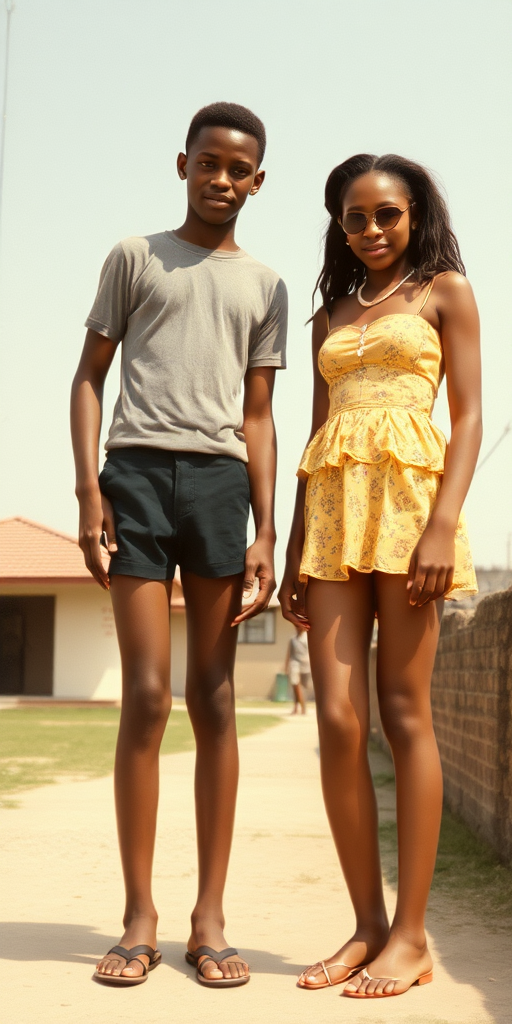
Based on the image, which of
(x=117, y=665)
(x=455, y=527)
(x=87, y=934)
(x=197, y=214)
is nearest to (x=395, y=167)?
(x=197, y=214)

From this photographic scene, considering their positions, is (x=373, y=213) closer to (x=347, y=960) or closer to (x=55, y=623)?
(x=347, y=960)

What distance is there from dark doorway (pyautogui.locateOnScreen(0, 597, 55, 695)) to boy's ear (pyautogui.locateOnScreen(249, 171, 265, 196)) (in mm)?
26400

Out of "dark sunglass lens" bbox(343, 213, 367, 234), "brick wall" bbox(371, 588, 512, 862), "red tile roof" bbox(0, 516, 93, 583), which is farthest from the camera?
"red tile roof" bbox(0, 516, 93, 583)

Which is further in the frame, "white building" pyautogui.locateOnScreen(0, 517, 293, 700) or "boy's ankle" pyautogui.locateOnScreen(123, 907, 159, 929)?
"white building" pyautogui.locateOnScreen(0, 517, 293, 700)

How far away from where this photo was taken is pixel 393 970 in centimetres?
286

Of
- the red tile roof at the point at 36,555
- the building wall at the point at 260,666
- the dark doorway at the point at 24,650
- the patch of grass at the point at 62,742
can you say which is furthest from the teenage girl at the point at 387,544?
the building wall at the point at 260,666

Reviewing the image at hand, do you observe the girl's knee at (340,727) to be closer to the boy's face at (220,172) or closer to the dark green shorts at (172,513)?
the dark green shorts at (172,513)

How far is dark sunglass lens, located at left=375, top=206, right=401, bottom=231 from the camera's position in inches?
127

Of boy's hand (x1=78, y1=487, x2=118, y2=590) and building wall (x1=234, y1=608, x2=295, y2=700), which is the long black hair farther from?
building wall (x1=234, y1=608, x2=295, y2=700)

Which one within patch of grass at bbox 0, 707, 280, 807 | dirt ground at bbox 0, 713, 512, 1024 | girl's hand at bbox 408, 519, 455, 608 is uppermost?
girl's hand at bbox 408, 519, 455, 608

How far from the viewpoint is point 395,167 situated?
3297 mm

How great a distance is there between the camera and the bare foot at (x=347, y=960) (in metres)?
2.92

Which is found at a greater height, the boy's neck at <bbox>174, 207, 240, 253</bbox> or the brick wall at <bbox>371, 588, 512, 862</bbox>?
the boy's neck at <bbox>174, 207, 240, 253</bbox>

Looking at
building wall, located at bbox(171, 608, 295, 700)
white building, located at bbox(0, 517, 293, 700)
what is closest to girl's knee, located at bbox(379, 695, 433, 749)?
white building, located at bbox(0, 517, 293, 700)
